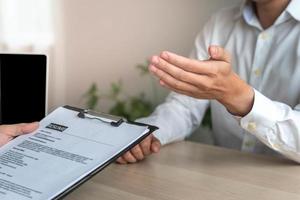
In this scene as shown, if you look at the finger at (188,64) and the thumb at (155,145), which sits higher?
the finger at (188,64)

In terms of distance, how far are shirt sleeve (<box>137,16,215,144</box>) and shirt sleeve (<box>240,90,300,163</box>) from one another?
0.24 meters

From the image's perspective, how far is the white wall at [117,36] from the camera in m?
1.50

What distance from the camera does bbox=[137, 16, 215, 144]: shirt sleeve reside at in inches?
39.8

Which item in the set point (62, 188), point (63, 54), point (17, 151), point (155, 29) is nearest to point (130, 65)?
point (155, 29)

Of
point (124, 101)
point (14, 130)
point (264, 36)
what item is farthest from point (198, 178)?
point (124, 101)

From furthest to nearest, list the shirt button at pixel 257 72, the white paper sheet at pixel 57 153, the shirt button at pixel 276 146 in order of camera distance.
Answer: the shirt button at pixel 257 72, the shirt button at pixel 276 146, the white paper sheet at pixel 57 153

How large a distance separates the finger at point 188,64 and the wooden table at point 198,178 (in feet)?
0.73

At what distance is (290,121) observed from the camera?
0.81 metres

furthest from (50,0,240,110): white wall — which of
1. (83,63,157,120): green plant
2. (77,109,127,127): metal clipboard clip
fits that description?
(77,109,127,127): metal clipboard clip

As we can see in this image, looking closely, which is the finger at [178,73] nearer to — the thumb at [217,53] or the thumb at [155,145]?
the thumb at [217,53]

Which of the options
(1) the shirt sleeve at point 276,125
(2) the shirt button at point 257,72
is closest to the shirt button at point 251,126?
(1) the shirt sleeve at point 276,125

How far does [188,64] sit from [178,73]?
0.02 m

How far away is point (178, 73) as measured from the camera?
65 cm

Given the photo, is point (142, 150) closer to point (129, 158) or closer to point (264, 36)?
point (129, 158)
